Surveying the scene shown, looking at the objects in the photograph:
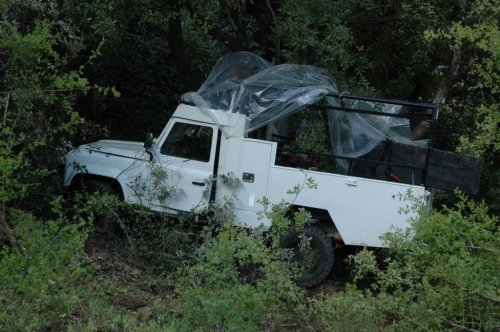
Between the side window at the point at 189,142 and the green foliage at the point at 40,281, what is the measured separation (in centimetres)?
299

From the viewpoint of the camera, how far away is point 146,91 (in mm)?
14406

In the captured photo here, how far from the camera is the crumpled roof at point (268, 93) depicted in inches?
369

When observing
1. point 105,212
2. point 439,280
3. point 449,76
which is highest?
point 449,76

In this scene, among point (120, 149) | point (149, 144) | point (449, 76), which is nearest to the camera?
point (149, 144)

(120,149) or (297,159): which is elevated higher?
(297,159)

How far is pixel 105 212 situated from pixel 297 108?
2.85m

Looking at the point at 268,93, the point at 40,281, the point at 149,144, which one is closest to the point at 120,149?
the point at 149,144

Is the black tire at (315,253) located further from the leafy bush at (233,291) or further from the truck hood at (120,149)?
the truck hood at (120,149)

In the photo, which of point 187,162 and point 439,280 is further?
point 187,162

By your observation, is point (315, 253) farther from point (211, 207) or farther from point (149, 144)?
point (149, 144)

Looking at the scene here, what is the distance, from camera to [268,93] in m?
9.48

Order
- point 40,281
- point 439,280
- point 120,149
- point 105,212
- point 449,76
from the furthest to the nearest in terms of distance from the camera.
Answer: point 449,76 → point 120,149 → point 105,212 → point 40,281 → point 439,280

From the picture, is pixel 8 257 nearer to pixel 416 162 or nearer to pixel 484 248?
pixel 484 248

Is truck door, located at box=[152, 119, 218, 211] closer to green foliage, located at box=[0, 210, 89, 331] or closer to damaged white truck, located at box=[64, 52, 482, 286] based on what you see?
damaged white truck, located at box=[64, 52, 482, 286]
